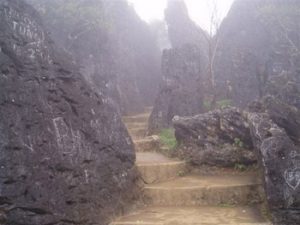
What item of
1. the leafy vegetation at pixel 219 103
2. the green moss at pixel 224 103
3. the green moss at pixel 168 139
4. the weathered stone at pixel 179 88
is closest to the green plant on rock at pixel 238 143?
the green moss at pixel 168 139

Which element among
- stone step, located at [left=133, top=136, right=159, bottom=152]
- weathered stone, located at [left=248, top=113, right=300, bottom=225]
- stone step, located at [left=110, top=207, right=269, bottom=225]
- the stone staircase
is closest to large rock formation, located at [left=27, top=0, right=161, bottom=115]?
stone step, located at [left=133, top=136, right=159, bottom=152]

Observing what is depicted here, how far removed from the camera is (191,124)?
24.7 feet

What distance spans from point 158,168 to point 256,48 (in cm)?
773

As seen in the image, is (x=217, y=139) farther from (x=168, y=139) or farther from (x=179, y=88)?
(x=179, y=88)

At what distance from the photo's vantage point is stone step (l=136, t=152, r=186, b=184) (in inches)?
252

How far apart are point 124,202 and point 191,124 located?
2663 mm

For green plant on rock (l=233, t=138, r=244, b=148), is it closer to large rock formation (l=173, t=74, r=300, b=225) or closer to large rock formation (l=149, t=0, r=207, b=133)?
large rock formation (l=173, t=74, r=300, b=225)

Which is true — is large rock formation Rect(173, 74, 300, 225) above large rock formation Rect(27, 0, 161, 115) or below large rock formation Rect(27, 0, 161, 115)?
below

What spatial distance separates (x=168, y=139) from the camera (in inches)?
349

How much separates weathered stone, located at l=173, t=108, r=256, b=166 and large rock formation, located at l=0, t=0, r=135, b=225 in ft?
8.22

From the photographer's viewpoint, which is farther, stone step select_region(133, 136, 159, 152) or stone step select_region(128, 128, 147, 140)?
stone step select_region(128, 128, 147, 140)

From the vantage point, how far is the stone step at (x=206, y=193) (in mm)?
5762

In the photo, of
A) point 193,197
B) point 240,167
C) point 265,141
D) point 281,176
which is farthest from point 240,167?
point 281,176

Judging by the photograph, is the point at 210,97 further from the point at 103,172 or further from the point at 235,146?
the point at 103,172
